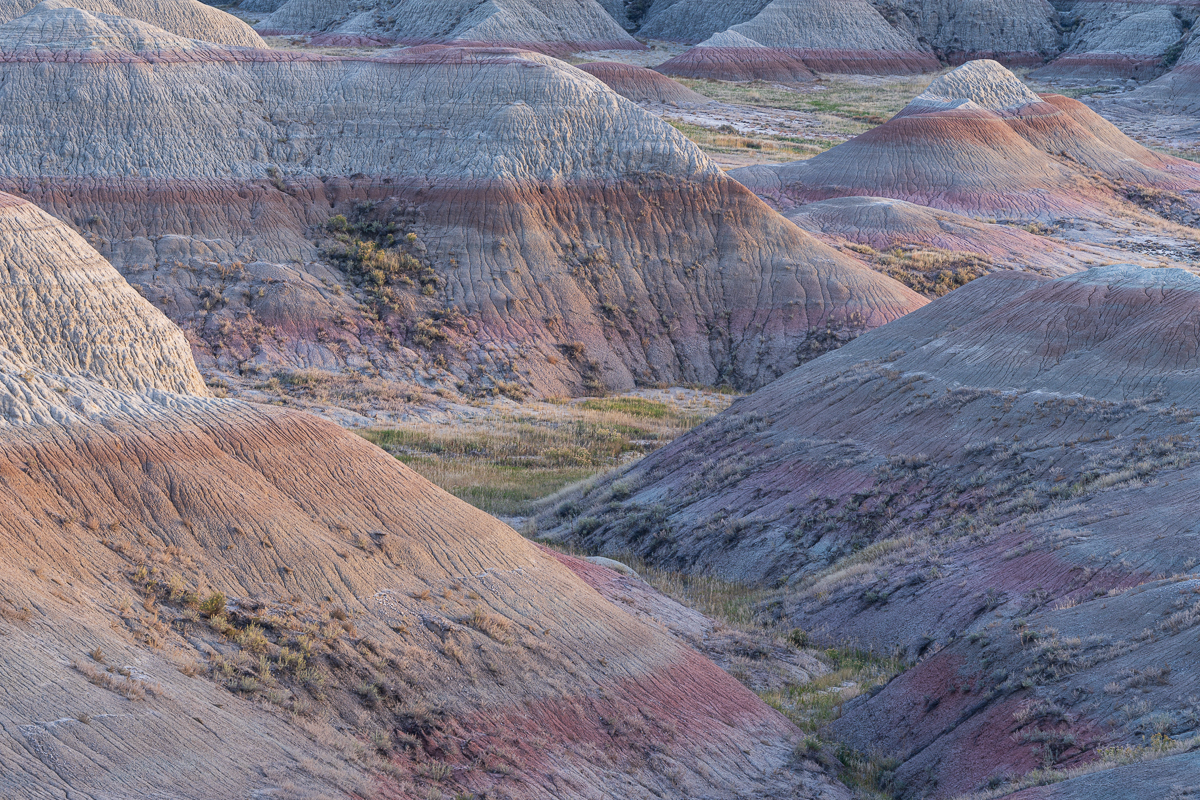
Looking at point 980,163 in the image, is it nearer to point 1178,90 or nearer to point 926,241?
point 926,241

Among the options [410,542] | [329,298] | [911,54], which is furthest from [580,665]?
[911,54]

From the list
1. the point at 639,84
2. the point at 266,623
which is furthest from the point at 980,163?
the point at 266,623

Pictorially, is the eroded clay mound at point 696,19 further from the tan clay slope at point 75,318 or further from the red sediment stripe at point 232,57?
the tan clay slope at point 75,318

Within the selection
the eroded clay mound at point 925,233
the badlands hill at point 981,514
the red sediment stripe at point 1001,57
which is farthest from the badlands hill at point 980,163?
the red sediment stripe at point 1001,57

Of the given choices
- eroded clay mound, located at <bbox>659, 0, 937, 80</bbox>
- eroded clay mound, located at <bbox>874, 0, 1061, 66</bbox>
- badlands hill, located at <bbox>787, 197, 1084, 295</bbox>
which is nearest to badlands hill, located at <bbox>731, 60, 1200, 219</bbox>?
badlands hill, located at <bbox>787, 197, 1084, 295</bbox>

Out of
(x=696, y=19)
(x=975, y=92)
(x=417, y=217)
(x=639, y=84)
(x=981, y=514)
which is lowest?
(x=981, y=514)

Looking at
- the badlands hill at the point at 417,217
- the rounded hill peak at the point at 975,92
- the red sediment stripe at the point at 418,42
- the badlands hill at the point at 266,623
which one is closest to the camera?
the badlands hill at the point at 266,623
